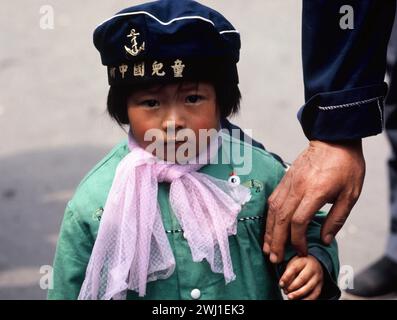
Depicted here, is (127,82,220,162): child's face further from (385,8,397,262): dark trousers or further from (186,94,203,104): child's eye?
(385,8,397,262): dark trousers

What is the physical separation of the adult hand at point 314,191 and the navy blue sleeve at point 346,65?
43 mm

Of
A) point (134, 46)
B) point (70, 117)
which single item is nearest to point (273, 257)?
point (134, 46)

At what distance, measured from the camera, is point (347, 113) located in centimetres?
204

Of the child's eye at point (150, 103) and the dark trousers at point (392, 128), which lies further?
the dark trousers at point (392, 128)

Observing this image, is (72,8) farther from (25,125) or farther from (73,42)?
(25,125)

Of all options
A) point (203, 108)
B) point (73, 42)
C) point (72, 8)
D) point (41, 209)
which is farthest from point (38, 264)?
point (72, 8)

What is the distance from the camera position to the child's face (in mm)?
2082

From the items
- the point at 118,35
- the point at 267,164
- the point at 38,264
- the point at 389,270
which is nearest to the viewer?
the point at 118,35

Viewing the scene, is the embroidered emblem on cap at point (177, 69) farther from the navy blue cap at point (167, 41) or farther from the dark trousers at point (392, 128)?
the dark trousers at point (392, 128)

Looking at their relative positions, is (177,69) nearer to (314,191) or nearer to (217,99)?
(217,99)

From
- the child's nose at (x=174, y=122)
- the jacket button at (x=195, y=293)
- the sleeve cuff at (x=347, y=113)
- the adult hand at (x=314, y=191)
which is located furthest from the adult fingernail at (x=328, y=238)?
the child's nose at (x=174, y=122)

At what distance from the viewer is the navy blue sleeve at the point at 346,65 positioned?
6.69 ft

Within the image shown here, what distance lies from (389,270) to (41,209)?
69.7 inches

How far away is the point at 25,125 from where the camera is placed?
507 cm
